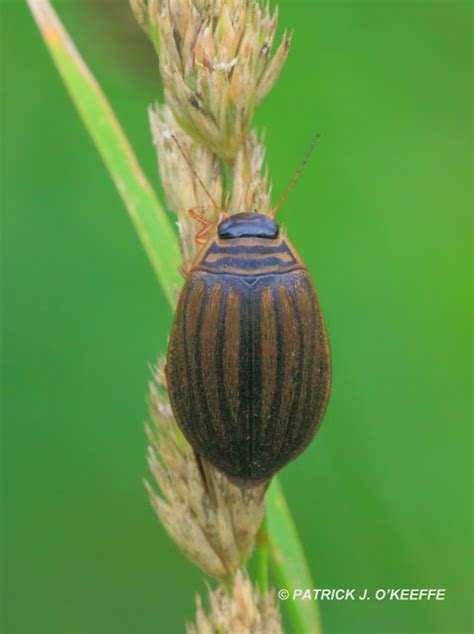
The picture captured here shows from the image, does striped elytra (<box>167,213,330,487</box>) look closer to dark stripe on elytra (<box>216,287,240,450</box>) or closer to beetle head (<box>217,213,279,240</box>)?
dark stripe on elytra (<box>216,287,240,450</box>)

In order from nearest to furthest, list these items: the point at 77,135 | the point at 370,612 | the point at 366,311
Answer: the point at 370,612, the point at 366,311, the point at 77,135

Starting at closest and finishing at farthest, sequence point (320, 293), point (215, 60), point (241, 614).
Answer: point (241, 614)
point (215, 60)
point (320, 293)

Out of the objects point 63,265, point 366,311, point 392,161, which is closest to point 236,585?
point 366,311

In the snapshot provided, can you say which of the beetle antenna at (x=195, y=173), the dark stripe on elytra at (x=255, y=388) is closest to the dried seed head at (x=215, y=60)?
the beetle antenna at (x=195, y=173)

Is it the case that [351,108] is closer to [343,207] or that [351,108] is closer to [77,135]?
[343,207]

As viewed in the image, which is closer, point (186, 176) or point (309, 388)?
point (309, 388)

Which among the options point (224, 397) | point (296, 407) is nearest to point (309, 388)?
point (296, 407)

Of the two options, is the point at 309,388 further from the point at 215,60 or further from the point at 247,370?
the point at 215,60
